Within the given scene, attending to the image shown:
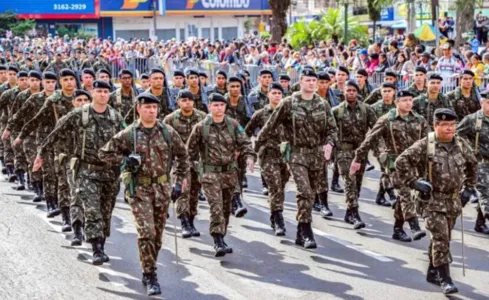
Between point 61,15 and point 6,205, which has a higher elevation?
point 61,15

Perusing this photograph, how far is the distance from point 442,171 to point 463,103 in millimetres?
5486

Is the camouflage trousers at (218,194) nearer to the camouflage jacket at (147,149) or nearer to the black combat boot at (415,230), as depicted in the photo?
the camouflage jacket at (147,149)

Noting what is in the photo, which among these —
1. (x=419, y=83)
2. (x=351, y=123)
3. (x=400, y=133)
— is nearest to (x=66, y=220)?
(x=351, y=123)

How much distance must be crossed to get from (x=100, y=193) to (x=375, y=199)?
5.38 metres

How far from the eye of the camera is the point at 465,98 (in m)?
13.7

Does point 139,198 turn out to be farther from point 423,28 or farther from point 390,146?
point 423,28

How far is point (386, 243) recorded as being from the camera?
10.8 meters

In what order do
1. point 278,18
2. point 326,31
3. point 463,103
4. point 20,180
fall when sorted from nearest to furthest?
point 463,103 < point 20,180 < point 326,31 < point 278,18

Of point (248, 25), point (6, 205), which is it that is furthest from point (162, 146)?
point (248, 25)

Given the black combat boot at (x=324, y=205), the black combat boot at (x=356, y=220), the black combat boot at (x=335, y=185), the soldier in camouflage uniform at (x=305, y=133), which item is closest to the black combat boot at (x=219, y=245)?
the soldier in camouflage uniform at (x=305, y=133)

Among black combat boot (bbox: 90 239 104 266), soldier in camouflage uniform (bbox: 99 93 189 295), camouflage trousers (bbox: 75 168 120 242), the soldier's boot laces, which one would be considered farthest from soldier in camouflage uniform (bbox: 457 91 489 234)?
black combat boot (bbox: 90 239 104 266)

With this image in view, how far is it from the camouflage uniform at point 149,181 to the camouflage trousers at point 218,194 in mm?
1401

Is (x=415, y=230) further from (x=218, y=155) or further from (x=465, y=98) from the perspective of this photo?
(x=465, y=98)

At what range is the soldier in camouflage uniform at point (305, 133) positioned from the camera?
10.5 meters
